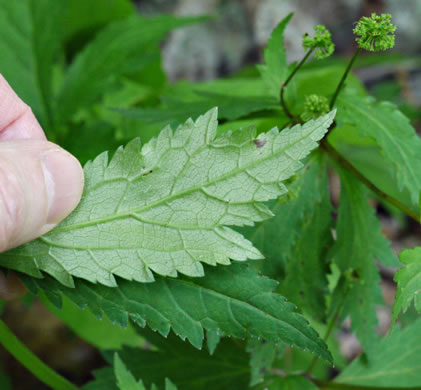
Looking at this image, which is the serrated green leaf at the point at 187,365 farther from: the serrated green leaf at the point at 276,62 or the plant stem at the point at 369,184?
the serrated green leaf at the point at 276,62

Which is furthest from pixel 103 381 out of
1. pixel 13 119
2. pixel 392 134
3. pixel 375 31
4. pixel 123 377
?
pixel 375 31

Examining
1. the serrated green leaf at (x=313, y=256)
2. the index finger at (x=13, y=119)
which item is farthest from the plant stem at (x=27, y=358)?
the serrated green leaf at (x=313, y=256)

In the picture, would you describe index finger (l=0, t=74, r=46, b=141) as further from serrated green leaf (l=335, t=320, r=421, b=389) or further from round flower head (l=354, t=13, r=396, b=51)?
serrated green leaf (l=335, t=320, r=421, b=389)

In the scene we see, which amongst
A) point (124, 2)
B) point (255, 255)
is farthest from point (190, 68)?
point (255, 255)

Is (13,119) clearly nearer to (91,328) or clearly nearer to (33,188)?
(33,188)

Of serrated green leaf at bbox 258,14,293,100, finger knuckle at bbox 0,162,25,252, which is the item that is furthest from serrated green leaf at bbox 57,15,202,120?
finger knuckle at bbox 0,162,25,252

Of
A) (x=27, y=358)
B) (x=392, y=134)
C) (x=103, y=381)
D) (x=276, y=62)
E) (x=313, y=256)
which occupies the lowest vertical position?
(x=103, y=381)
